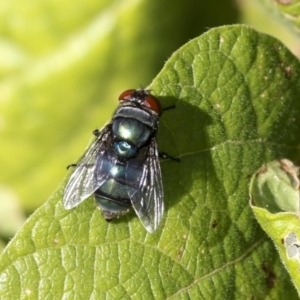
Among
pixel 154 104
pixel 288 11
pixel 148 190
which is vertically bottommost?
pixel 148 190

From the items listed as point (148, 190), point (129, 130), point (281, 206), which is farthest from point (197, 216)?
point (129, 130)

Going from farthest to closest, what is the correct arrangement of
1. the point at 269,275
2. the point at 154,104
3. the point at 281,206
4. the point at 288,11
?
the point at 288,11, the point at 269,275, the point at 281,206, the point at 154,104

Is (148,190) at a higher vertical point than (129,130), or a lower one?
lower

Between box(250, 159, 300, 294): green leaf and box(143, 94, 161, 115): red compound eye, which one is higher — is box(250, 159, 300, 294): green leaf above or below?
below

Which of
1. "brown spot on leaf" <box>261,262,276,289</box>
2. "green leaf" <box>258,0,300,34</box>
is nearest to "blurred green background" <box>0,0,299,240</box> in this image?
"green leaf" <box>258,0,300,34</box>

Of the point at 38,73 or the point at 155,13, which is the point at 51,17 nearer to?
the point at 38,73

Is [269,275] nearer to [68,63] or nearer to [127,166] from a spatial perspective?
[127,166]

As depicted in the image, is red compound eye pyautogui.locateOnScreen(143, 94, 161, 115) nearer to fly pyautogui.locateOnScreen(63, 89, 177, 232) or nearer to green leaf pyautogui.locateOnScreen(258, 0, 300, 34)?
fly pyautogui.locateOnScreen(63, 89, 177, 232)
